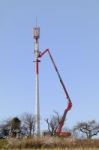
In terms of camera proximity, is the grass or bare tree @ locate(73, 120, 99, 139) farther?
bare tree @ locate(73, 120, 99, 139)

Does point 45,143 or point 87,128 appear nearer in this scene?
point 45,143

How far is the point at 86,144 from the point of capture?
45594 mm

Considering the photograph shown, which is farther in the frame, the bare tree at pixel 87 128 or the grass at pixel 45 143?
the bare tree at pixel 87 128

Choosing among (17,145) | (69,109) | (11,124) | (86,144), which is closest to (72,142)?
(86,144)

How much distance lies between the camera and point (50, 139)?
49.2m

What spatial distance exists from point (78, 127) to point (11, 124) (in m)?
24.8

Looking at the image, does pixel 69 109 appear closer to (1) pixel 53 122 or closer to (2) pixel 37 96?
(2) pixel 37 96

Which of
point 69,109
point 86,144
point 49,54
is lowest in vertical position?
point 86,144

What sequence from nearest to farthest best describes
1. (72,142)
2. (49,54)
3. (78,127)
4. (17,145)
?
1. (17,145)
2. (72,142)
3. (49,54)
4. (78,127)

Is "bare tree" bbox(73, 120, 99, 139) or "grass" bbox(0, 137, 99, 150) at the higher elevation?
"bare tree" bbox(73, 120, 99, 139)

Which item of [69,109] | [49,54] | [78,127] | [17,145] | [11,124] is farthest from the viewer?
[78,127]

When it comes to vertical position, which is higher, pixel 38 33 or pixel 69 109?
pixel 38 33

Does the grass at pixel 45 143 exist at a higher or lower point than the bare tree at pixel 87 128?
lower

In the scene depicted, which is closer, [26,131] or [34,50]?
[34,50]
